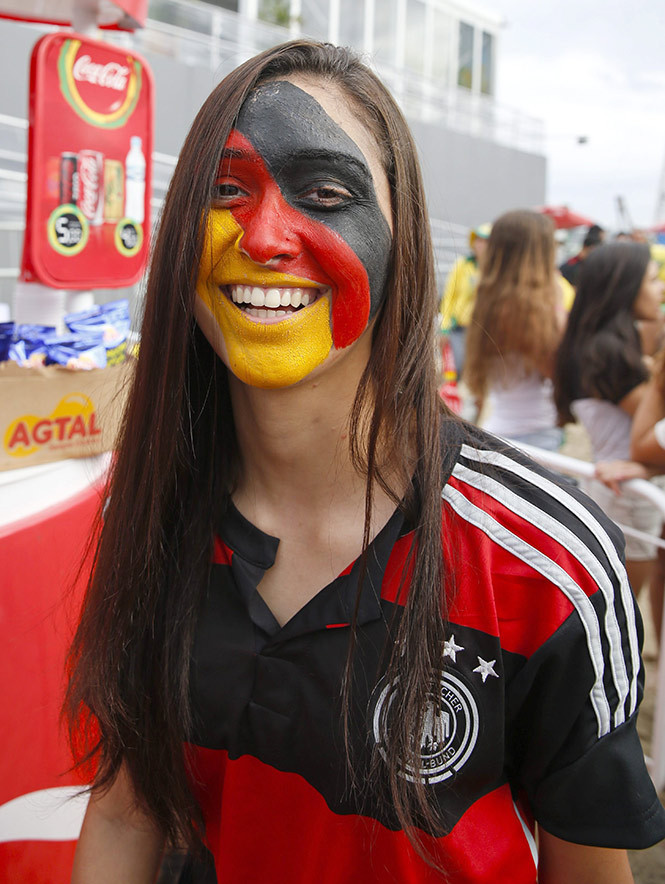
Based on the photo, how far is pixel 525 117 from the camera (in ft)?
56.8

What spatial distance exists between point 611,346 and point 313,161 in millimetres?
2357

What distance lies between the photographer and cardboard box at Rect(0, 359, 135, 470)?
180 cm

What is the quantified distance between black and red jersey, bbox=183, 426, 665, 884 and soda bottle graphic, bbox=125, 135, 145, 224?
5.64 ft

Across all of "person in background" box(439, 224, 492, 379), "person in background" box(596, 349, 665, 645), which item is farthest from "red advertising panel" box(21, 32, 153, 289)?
"person in background" box(439, 224, 492, 379)

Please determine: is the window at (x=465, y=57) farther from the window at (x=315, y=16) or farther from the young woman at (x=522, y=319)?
the young woman at (x=522, y=319)

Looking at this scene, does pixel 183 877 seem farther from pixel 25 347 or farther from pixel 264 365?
pixel 25 347

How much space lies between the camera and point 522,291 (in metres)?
3.64

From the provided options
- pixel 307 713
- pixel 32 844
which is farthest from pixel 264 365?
pixel 32 844

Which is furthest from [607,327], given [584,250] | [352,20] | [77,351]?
[352,20]

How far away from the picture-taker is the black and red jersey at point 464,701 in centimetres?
101

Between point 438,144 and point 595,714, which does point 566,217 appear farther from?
point 595,714

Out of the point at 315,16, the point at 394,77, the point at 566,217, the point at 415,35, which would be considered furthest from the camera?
the point at 415,35

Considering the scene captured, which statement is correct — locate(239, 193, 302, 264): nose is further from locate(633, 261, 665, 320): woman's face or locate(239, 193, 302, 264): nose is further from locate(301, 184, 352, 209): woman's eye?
locate(633, 261, 665, 320): woman's face

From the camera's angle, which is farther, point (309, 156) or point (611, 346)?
point (611, 346)
